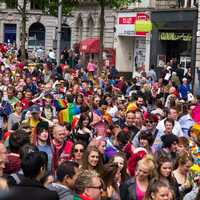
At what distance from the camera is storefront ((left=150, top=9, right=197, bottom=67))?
3747 centimetres

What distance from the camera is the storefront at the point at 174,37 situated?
37469 millimetres

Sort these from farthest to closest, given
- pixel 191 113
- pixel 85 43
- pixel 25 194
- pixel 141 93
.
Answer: pixel 85 43 → pixel 141 93 → pixel 191 113 → pixel 25 194

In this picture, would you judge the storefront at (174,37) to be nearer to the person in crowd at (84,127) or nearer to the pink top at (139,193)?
the person in crowd at (84,127)

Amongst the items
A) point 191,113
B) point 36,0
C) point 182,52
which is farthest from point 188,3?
point 191,113

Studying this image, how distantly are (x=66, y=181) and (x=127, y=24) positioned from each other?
36543 mm

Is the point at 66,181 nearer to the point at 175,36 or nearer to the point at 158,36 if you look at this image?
the point at 175,36

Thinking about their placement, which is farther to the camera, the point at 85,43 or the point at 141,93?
the point at 85,43

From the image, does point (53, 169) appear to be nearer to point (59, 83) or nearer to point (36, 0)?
point (59, 83)

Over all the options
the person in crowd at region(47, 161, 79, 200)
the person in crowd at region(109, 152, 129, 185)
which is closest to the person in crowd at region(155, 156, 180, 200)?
the person in crowd at region(109, 152, 129, 185)

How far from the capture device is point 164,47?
4031cm

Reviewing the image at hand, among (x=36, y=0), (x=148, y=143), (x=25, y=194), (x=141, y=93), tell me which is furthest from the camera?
(x=36, y=0)

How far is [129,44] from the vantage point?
4538cm

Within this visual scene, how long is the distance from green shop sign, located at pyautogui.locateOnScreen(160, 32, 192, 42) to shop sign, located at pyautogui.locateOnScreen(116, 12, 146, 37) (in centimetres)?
186

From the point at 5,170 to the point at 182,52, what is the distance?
31.1 meters
